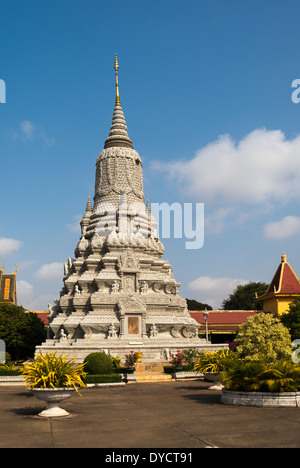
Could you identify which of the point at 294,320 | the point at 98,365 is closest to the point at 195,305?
the point at 294,320

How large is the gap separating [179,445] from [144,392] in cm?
1223

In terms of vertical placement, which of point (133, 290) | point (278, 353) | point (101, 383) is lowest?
point (101, 383)

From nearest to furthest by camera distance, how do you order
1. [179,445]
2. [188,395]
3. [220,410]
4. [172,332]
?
[179,445] < [220,410] < [188,395] < [172,332]

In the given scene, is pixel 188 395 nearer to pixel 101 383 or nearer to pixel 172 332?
pixel 101 383

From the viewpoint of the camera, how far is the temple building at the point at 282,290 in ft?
164

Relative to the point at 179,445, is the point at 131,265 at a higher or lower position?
higher

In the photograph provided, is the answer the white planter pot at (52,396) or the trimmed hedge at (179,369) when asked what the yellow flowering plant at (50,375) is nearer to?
the white planter pot at (52,396)

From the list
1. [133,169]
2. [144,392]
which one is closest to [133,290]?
[133,169]

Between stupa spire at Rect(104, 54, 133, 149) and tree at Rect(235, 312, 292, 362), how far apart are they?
28.4 m

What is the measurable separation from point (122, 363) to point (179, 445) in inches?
892

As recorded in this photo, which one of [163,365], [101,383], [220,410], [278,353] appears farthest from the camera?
[163,365]

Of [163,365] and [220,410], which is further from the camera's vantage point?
[163,365]

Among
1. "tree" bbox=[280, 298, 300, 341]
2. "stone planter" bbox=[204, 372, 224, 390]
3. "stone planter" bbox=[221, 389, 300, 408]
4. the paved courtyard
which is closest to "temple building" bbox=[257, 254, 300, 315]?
"tree" bbox=[280, 298, 300, 341]

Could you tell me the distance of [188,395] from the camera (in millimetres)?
19203
